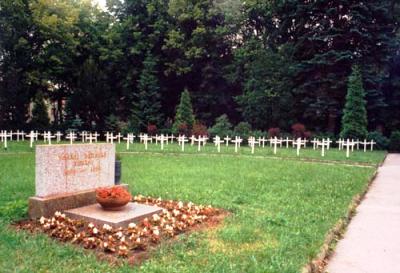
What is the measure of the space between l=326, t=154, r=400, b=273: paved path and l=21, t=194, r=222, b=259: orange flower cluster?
96.8 inches

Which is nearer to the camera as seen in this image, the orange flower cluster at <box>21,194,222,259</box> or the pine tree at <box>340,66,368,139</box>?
the orange flower cluster at <box>21,194,222,259</box>

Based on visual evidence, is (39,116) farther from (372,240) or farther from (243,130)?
(372,240)

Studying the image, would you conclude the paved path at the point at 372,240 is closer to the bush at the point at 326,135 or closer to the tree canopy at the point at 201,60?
the bush at the point at 326,135

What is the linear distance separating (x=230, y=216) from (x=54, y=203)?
322 cm

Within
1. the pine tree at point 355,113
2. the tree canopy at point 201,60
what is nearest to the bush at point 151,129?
the tree canopy at point 201,60

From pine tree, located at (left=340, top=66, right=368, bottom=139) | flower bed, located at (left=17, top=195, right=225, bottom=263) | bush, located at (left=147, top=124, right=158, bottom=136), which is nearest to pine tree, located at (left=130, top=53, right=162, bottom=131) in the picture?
bush, located at (left=147, top=124, right=158, bottom=136)

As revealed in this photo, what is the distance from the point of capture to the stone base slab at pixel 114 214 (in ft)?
22.2

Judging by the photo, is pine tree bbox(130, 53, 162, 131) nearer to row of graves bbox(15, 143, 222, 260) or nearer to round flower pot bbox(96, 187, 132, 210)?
Answer: row of graves bbox(15, 143, 222, 260)

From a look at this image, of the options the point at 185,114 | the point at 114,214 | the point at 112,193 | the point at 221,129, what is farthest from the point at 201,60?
the point at 114,214

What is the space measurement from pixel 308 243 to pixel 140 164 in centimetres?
1048

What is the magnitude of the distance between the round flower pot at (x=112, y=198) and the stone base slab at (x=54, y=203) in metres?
0.60

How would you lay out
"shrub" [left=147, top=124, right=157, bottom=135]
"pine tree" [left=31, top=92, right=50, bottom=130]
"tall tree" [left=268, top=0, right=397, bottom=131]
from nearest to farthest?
"tall tree" [left=268, top=0, right=397, bottom=131], "shrub" [left=147, top=124, right=157, bottom=135], "pine tree" [left=31, top=92, right=50, bottom=130]

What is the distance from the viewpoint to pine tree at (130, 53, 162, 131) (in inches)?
1368

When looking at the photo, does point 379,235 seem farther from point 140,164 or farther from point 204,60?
point 204,60
